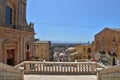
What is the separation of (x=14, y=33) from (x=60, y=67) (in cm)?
669

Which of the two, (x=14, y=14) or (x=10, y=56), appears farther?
(x=14, y=14)

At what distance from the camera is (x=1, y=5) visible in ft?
49.2

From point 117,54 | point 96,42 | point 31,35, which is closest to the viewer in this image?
point 31,35

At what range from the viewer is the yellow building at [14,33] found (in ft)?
Answer: 48.8

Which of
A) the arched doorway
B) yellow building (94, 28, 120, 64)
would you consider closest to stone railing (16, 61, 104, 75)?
the arched doorway

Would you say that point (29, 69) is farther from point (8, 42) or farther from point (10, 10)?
point (10, 10)

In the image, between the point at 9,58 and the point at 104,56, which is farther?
the point at 104,56

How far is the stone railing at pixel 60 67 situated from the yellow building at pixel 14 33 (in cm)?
391

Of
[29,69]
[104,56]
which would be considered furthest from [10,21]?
[104,56]

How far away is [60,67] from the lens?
11.6m

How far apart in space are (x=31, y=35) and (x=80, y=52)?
29203mm

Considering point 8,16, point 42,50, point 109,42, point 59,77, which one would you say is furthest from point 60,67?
point 42,50

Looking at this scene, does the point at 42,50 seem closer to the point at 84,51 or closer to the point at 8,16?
the point at 84,51

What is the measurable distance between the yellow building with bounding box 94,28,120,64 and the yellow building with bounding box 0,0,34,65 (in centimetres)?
1919
